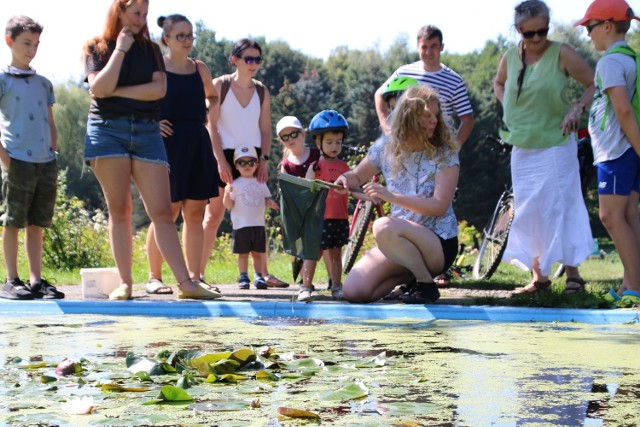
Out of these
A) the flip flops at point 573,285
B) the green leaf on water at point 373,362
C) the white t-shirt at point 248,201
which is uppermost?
the white t-shirt at point 248,201

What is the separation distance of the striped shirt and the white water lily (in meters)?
5.11

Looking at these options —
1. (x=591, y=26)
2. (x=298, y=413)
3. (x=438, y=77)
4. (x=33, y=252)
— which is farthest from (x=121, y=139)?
(x=298, y=413)

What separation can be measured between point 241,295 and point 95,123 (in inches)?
60.9

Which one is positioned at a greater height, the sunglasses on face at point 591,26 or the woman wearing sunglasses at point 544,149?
the sunglasses on face at point 591,26

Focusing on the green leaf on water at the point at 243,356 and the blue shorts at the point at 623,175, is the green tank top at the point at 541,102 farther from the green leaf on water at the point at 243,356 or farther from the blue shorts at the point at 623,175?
the green leaf on water at the point at 243,356

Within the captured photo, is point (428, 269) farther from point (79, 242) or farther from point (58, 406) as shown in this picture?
point (79, 242)

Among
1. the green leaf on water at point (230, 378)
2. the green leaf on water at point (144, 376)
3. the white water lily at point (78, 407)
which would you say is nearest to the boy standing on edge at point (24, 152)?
the green leaf on water at point (144, 376)

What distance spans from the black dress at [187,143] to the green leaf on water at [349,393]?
4177mm

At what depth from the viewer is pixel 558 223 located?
24.5ft

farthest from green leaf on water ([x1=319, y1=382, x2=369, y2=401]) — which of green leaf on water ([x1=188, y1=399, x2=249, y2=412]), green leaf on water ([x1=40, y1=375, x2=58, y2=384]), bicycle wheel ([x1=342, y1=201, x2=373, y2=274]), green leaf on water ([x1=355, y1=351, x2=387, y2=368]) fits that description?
bicycle wheel ([x1=342, y1=201, x2=373, y2=274])

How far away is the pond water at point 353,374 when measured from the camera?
3.58m

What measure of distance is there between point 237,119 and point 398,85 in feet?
4.97

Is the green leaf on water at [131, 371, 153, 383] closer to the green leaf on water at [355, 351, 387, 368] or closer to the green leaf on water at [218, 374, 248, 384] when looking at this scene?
the green leaf on water at [218, 374, 248, 384]

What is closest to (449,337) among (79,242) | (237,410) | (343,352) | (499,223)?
(343,352)
